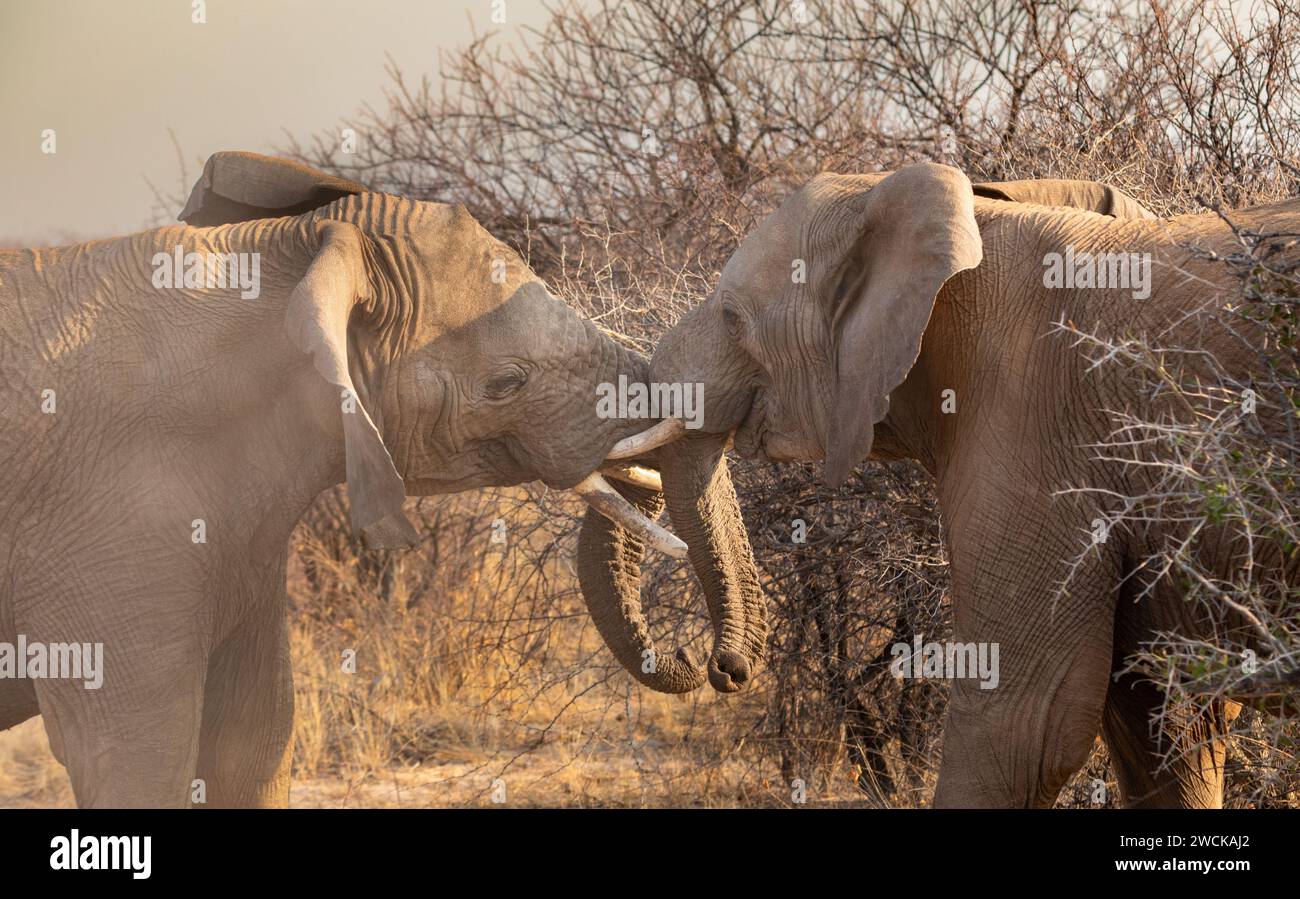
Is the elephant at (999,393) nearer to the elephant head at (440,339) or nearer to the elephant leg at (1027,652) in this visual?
the elephant leg at (1027,652)

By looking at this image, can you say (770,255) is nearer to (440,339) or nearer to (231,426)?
(440,339)

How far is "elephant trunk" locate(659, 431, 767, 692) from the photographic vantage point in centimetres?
505

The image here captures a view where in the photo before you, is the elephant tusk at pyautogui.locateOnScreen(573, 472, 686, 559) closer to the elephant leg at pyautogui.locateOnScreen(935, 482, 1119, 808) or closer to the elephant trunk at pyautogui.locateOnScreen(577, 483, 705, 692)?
the elephant trunk at pyautogui.locateOnScreen(577, 483, 705, 692)

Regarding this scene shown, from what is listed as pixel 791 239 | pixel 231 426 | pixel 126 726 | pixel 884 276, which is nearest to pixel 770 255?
pixel 791 239

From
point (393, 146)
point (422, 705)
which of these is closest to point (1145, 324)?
point (422, 705)

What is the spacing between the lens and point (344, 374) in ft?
13.2

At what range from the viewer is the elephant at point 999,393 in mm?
4312

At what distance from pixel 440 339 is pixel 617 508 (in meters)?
0.76

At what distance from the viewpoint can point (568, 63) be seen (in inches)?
377

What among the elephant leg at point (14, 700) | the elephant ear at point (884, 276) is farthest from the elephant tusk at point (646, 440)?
the elephant leg at point (14, 700)

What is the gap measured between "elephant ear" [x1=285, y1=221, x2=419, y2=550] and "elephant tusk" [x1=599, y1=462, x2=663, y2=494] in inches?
36.8

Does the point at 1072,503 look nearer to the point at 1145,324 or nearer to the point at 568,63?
the point at 1145,324

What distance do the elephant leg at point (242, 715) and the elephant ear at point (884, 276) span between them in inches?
63.6

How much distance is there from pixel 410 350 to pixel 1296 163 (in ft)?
11.9
